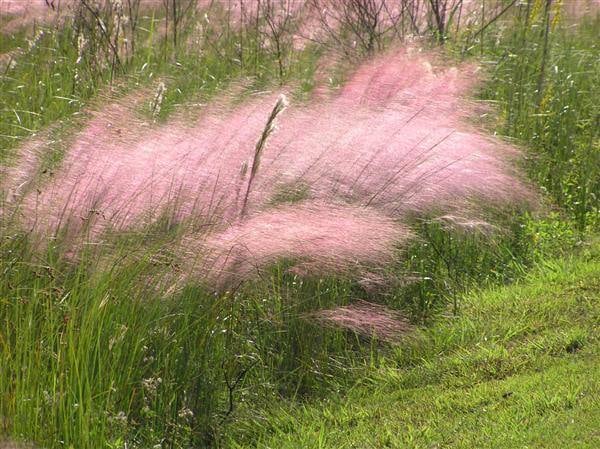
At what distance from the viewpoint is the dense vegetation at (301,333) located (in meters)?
4.23

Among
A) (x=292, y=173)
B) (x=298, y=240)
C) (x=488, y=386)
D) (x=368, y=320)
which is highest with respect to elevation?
(x=292, y=173)

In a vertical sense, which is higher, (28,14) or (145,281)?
(28,14)

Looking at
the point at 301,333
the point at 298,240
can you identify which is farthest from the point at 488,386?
the point at 298,240

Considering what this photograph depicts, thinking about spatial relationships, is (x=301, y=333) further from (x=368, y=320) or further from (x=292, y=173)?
(x=292, y=173)

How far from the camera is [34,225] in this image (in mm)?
4500

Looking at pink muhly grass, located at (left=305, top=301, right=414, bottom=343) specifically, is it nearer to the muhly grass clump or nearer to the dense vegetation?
the dense vegetation

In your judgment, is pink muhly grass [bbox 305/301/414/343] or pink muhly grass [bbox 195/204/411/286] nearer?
pink muhly grass [bbox 195/204/411/286]

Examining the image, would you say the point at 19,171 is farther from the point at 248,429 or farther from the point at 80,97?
the point at 80,97

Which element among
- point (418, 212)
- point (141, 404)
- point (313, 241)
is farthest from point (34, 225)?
point (418, 212)

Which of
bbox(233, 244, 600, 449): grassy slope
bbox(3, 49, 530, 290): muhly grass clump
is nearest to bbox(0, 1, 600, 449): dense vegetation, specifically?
bbox(233, 244, 600, 449): grassy slope

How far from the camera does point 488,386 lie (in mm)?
4859

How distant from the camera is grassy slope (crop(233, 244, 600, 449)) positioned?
441 cm

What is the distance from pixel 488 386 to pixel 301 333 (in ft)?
2.96

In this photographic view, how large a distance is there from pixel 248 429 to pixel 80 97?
2.89m
